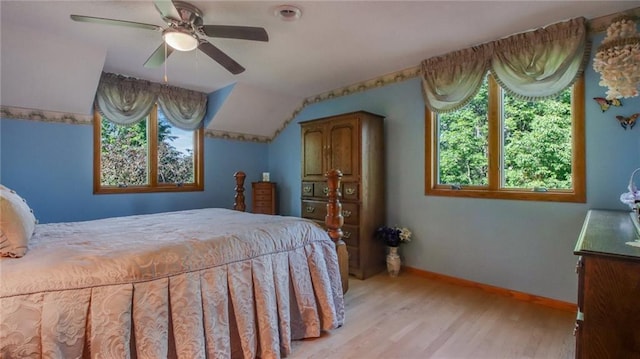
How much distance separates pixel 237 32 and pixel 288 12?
0.46 m

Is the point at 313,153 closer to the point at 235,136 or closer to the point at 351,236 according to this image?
the point at 351,236

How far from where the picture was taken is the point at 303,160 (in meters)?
4.16

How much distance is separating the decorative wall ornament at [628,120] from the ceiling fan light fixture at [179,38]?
3203 mm

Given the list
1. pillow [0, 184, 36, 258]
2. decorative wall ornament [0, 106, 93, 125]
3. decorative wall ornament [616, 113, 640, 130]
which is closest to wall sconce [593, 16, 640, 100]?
decorative wall ornament [616, 113, 640, 130]

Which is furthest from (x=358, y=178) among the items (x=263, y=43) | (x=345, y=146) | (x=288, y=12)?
(x=288, y=12)

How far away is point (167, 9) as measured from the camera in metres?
1.89

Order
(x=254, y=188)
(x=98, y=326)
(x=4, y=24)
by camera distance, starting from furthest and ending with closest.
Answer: (x=254, y=188) → (x=4, y=24) → (x=98, y=326)

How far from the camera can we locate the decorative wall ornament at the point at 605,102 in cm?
236

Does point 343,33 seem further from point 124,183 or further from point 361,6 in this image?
point 124,183

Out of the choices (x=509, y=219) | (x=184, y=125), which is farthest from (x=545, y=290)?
(x=184, y=125)

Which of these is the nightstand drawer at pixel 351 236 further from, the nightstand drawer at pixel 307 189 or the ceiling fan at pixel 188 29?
the ceiling fan at pixel 188 29

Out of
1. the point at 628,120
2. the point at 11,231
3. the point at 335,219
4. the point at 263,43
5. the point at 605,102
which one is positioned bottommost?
the point at 335,219

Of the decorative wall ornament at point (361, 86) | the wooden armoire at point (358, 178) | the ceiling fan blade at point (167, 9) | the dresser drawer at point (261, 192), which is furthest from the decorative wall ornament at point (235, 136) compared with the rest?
the ceiling fan blade at point (167, 9)

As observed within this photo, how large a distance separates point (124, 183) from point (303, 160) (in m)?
2.29
